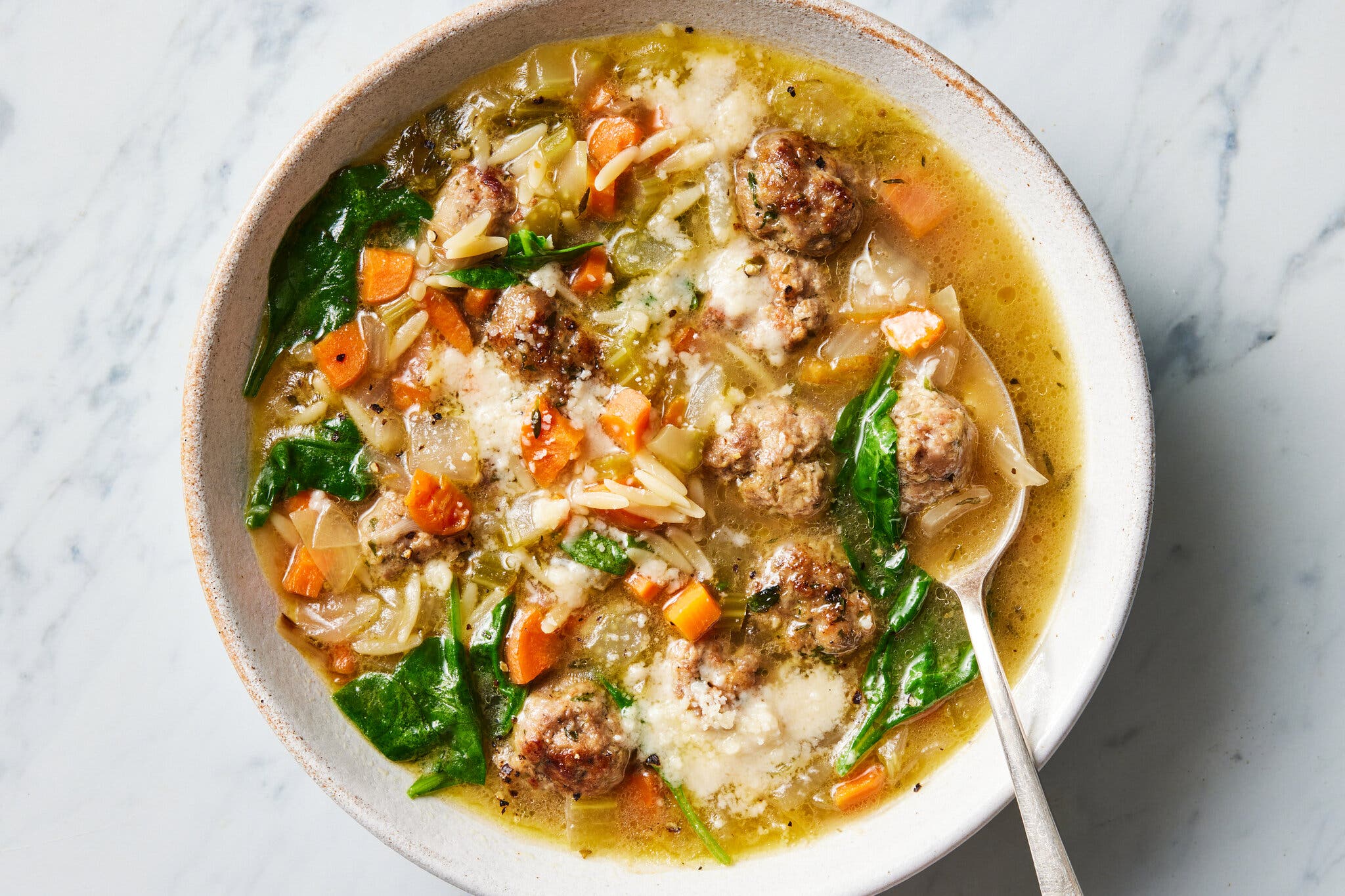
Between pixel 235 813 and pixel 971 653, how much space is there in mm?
3336

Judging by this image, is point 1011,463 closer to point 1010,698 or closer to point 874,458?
point 874,458

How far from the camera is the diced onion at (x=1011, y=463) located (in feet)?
12.4

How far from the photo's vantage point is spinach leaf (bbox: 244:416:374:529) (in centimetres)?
377

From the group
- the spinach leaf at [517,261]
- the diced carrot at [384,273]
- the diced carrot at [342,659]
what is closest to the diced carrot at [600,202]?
the spinach leaf at [517,261]

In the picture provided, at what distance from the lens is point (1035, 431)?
Result: 3.92m

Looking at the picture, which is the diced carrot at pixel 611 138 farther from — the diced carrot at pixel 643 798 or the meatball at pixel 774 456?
the diced carrot at pixel 643 798

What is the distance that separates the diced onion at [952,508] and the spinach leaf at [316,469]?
225 cm

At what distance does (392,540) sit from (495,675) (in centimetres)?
69

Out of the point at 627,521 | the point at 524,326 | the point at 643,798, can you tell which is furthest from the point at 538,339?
the point at 643,798

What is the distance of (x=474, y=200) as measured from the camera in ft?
12.1

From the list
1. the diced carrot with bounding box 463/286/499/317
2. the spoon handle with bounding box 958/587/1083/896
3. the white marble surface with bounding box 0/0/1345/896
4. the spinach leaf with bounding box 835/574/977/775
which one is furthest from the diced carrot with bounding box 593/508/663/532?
the white marble surface with bounding box 0/0/1345/896

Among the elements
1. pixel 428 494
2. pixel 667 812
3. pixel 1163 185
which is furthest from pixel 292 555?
pixel 1163 185

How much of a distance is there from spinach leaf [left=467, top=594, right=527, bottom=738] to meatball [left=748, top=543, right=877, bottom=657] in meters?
1.01

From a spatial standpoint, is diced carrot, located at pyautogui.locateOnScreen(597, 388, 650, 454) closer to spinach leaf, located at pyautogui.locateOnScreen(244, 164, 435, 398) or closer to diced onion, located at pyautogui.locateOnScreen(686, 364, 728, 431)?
diced onion, located at pyautogui.locateOnScreen(686, 364, 728, 431)
